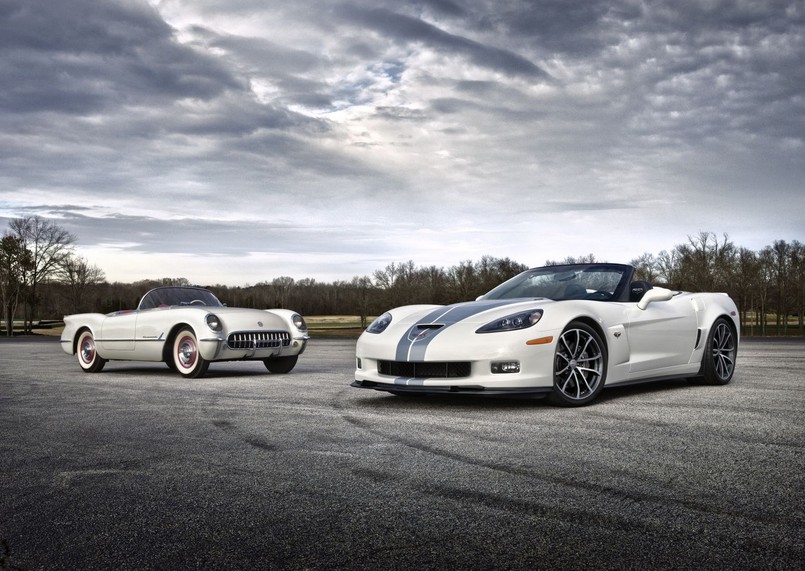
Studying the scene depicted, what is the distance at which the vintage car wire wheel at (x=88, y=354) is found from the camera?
1252 cm

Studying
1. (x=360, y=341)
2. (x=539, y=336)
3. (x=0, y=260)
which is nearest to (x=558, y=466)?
(x=539, y=336)

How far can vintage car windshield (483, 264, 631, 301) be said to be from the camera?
25.6 feet

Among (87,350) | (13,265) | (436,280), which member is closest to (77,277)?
(13,265)

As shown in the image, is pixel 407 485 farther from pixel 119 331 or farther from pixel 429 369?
pixel 119 331

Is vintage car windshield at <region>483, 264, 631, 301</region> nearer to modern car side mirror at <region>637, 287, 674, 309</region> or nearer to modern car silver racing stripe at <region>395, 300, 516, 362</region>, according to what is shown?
modern car side mirror at <region>637, 287, 674, 309</region>

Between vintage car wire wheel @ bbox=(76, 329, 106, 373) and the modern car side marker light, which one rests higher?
the modern car side marker light

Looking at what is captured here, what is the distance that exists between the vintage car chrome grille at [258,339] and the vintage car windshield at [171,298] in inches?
54.0

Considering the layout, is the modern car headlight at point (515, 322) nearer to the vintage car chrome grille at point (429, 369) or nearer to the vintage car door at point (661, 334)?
the vintage car chrome grille at point (429, 369)

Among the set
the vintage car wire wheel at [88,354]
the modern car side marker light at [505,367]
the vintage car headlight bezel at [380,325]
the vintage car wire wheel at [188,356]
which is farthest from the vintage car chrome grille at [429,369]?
the vintage car wire wheel at [88,354]

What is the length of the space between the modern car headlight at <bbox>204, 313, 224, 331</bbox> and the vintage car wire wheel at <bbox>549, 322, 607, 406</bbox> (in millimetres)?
5431

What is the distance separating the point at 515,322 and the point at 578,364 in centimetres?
76

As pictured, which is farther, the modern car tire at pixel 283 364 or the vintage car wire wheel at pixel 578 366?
the modern car tire at pixel 283 364

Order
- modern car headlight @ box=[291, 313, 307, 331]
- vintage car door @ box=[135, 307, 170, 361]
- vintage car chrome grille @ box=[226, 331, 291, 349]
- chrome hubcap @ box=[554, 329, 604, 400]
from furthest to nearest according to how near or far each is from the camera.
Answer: modern car headlight @ box=[291, 313, 307, 331], vintage car door @ box=[135, 307, 170, 361], vintage car chrome grille @ box=[226, 331, 291, 349], chrome hubcap @ box=[554, 329, 604, 400]

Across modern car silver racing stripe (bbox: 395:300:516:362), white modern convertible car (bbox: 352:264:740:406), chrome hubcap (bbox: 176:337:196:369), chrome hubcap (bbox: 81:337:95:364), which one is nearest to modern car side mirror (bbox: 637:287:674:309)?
white modern convertible car (bbox: 352:264:740:406)
